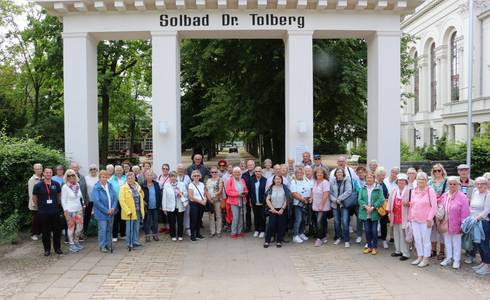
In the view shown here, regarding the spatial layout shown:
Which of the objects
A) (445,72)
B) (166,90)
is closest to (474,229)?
(166,90)

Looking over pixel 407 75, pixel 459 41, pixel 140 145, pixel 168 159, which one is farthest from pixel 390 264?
pixel 140 145

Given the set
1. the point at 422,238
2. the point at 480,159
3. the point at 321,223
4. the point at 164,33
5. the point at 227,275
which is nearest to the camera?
the point at 227,275

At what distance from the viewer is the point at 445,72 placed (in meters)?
49.3

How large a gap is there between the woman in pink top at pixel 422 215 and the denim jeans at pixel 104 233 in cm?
604

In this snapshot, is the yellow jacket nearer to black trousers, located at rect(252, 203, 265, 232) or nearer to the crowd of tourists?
the crowd of tourists

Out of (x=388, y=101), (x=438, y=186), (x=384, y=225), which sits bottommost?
(x=384, y=225)

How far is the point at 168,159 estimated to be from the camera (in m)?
→ 12.4

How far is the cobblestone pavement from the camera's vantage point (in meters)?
6.67

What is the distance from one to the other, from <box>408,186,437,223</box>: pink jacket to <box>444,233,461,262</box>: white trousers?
0.54 meters

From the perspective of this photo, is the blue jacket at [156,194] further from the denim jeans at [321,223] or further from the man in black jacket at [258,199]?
the denim jeans at [321,223]

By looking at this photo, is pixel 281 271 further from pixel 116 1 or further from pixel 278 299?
pixel 116 1

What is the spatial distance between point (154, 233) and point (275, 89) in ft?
30.1

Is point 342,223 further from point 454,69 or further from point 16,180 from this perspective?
point 454,69

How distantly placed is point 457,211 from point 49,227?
307 inches
